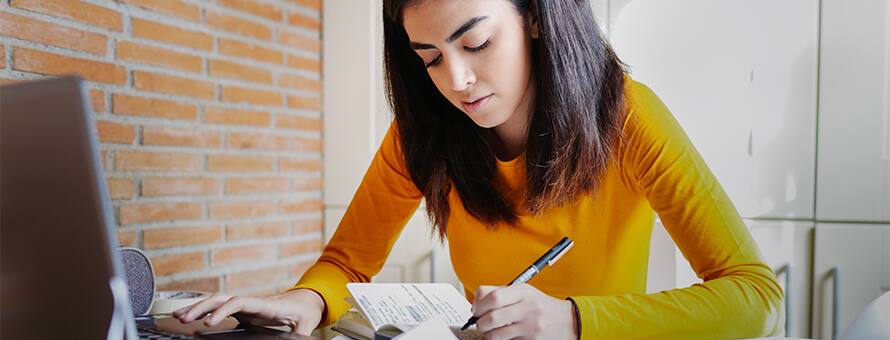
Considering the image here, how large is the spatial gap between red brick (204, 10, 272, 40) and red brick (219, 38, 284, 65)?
1.3 inches

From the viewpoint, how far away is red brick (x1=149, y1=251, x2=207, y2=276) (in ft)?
5.92

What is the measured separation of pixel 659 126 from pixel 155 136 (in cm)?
126

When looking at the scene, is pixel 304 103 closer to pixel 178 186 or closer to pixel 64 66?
pixel 178 186

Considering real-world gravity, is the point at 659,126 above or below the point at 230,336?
above

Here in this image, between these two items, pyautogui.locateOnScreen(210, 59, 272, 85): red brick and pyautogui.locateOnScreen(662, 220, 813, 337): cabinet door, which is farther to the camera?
pyautogui.locateOnScreen(210, 59, 272, 85): red brick

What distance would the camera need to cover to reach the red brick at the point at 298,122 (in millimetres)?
2240

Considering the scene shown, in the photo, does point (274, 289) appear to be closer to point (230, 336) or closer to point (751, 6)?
point (230, 336)

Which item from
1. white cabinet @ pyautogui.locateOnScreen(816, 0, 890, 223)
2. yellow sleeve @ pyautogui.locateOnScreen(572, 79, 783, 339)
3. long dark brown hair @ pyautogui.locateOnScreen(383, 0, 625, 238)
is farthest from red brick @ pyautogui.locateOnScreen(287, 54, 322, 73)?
white cabinet @ pyautogui.locateOnScreen(816, 0, 890, 223)

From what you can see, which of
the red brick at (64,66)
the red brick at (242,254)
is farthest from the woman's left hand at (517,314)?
the red brick at (242,254)

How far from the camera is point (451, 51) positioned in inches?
41.2

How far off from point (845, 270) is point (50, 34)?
74.4 inches

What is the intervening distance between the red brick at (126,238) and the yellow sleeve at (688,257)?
1206 millimetres

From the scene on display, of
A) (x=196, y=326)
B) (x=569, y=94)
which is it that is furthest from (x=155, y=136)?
(x=569, y=94)

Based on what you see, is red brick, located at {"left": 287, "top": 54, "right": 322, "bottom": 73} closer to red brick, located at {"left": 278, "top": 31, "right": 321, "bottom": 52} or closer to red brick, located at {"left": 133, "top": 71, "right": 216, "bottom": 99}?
red brick, located at {"left": 278, "top": 31, "right": 321, "bottom": 52}
